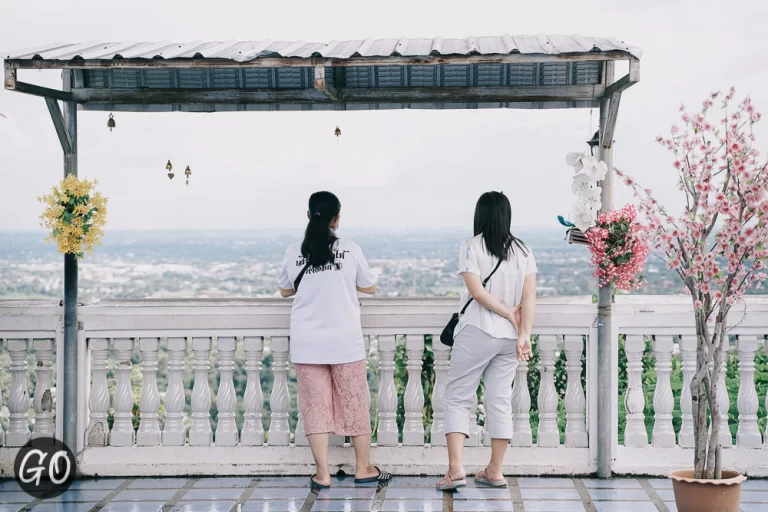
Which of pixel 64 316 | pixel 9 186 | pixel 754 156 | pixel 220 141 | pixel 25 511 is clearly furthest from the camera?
pixel 220 141

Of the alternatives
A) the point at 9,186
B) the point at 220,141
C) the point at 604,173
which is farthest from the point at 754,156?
the point at 220,141

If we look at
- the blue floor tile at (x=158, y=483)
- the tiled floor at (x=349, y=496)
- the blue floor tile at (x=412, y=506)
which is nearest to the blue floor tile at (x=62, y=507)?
the tiled floor at (x=349, y=496)

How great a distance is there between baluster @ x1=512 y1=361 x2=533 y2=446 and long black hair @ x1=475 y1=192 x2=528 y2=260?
84 centimetres

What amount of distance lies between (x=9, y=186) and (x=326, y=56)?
12.0 meters

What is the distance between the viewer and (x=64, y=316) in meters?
4.79

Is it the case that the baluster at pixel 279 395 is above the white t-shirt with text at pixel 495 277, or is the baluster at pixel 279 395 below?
below

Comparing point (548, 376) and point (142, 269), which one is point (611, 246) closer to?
point (548, 376)

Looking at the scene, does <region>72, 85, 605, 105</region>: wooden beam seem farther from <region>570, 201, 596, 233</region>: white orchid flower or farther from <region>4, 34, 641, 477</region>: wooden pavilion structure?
<region>570, 201, 596, 233</region>: white orchid flower

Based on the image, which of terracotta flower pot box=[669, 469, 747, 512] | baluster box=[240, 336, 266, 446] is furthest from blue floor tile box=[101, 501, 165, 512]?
terracotta flower pot box=[669, 469, 747, 512]

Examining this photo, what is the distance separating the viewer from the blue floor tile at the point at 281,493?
4.47 meters

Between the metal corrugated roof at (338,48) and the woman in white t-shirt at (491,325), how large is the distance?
2.61 feet

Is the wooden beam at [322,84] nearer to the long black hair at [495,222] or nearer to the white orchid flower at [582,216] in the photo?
the long black hair at [495,222]

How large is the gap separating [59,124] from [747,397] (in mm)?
4075

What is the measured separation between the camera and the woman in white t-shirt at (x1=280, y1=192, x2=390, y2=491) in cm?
441
